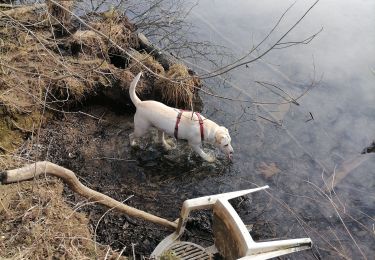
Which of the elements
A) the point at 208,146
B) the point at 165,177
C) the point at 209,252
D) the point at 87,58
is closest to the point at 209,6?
the point at 87,58

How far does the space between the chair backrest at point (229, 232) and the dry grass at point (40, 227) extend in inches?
42.1

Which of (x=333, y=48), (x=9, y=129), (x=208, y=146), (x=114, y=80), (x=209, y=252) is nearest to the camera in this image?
(x=209, y=252)

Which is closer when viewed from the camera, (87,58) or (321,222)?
(321,222)

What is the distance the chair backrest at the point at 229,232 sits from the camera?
3748mm

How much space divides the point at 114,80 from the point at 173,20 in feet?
7.78

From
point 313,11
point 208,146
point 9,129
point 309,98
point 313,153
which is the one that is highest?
point 313,11

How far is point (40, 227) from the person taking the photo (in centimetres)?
389

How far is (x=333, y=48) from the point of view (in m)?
8.41

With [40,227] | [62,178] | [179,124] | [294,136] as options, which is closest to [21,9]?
[179,124]

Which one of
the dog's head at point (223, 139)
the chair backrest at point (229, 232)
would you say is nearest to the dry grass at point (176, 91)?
the dog's head at point (223, 139)

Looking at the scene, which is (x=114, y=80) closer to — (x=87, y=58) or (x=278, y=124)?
(x=87, y=58)

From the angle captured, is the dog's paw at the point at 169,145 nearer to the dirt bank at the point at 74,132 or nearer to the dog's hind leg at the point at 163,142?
the dog's hind leg at the point at 163,142

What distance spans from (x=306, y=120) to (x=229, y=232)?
11.8 feet

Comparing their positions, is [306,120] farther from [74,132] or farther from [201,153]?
[74,132]
